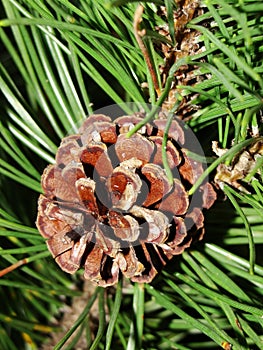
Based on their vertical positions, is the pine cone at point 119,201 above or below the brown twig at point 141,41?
below

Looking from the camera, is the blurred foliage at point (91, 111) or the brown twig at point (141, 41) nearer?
the brown twig at point (141, 41)

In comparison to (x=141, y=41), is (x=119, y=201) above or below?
Result: below

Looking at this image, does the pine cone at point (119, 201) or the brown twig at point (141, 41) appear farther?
the pine cone at point (119, 201)

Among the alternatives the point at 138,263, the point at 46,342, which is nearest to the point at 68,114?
the point at 138,263

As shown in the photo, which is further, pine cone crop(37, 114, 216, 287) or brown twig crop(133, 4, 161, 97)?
pine cone crop(37, 114, 216, 287)

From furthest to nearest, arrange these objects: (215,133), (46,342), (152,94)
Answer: (46,342)
(215,133)
(152,94)

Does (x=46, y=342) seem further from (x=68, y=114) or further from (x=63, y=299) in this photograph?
(x=68, y=114)

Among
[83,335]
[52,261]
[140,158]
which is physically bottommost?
[83,335]

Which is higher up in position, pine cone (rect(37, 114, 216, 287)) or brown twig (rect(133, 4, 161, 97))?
brown twig (rect(133, 4, 161, 97))
